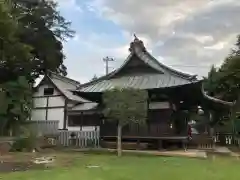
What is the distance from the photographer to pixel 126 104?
16641mm

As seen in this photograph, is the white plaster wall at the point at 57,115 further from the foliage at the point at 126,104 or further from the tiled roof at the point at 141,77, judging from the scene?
the foliage at the point at 126,104

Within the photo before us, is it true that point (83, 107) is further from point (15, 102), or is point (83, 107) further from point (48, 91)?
point (15, 102)

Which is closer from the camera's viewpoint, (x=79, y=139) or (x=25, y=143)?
(x=25, y=143)

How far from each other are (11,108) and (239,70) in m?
17.2

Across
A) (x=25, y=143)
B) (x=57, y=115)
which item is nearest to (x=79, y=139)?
(x=25, y=143)

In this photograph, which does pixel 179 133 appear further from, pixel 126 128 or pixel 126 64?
pixel 126 64

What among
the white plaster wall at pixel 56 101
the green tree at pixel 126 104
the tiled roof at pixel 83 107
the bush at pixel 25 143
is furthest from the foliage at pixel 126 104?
the white plaster wall at pixel 56 101

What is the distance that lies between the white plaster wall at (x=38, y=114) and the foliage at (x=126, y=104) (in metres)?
15.0

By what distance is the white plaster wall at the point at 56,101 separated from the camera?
98.7 feet

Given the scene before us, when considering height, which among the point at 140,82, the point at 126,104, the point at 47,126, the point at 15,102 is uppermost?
the point at 140,82

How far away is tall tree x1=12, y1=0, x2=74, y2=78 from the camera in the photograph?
3123 cm

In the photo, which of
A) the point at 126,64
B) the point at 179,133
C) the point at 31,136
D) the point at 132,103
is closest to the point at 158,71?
the point at 126,64

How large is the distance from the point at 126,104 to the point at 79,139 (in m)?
8.26

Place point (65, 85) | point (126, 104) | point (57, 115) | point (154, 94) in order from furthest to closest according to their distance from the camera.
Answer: point (65, 85), point (57, 115), point (154, 94), point (126, 104)
